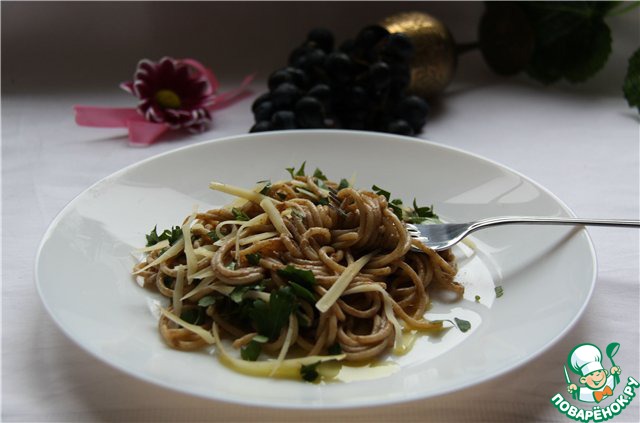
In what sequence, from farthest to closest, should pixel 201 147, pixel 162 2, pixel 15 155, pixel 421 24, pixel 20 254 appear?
1. pixel 162 2
2. pixel 421 24
3. pixel 15 155
4. pixel 201 147
5. pixel 20 254

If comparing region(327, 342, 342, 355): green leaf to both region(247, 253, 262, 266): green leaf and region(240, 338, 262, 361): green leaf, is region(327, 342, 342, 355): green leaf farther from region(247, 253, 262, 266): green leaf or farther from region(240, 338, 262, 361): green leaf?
region(247, 253, 262, 266): green leaf

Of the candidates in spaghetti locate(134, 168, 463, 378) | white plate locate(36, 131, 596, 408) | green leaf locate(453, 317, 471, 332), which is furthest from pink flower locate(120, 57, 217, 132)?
green leaf locate(453, 317, 471, 332)

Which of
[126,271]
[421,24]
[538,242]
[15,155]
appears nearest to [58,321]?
[126,271]

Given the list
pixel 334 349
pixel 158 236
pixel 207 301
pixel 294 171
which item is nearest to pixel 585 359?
pixel 334 349

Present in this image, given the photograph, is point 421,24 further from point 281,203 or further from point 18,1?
point 18,1

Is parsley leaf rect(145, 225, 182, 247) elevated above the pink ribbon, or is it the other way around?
parsley leaf rect(145, 225, 182, 247)

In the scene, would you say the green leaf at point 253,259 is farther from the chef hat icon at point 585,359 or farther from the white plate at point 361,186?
the chef hat icon at point 585,359

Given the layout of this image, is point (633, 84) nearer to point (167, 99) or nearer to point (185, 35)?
point (167, 99)
